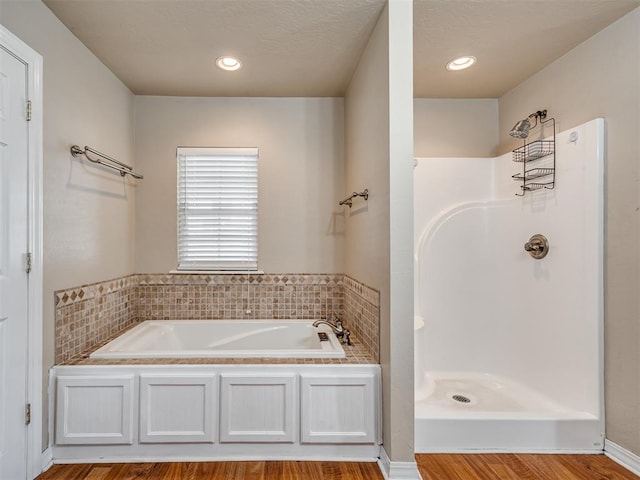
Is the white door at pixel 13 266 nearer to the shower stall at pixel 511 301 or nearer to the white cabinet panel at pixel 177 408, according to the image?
the white cabinet panel at pixel 177 408

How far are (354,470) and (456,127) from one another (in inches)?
104

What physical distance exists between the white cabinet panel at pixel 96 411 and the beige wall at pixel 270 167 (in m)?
1.15

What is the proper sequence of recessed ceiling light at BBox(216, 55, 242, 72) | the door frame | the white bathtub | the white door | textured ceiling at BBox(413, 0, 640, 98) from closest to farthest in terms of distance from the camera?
1. the white door
2. the door frame
3. textured ceiling at BBox(413, 0, 640, 98)
4. recessed ceiling light at BBox(216, 55, 242, 72)
5. the white bathtub

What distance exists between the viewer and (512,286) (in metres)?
2.60

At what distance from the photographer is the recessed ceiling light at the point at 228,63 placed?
2223 mm

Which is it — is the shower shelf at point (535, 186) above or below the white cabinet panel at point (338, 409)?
above

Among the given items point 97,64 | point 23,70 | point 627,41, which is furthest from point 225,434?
point 627,41

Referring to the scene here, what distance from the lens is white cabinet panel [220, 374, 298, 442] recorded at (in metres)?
1.83

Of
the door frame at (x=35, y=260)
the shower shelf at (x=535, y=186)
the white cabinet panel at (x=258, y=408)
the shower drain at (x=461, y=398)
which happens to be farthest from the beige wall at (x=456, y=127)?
the door frame at (x=35, y=260)

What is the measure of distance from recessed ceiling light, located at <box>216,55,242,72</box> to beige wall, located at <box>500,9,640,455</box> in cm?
220

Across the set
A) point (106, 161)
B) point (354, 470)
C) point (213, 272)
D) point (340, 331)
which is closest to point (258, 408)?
point (354, 470)

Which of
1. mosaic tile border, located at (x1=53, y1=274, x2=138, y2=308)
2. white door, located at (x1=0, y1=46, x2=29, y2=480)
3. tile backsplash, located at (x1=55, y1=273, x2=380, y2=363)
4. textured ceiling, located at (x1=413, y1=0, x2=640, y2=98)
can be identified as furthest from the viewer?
tile backsplash, located at (x1=55, y1=273, x2=380, y2=363)

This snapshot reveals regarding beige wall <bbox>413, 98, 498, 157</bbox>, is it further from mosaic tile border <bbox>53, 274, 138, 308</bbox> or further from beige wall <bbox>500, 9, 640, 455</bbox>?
mosaic tile border <bbox>53, 274, 138, 308</bbox>

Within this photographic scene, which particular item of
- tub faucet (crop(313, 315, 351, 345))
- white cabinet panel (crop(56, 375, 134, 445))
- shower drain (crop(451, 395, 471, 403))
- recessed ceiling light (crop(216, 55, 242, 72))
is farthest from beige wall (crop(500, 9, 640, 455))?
white cabinet panel (crop(56, 375, 134, 445))
